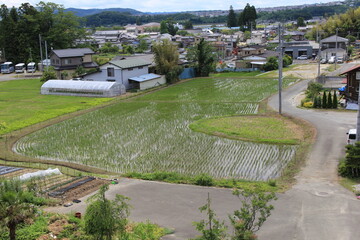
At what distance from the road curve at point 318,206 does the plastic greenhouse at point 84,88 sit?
19615 millimetres

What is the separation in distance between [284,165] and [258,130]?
5332 millimetres

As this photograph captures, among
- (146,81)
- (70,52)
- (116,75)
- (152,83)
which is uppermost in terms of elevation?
(70,52)

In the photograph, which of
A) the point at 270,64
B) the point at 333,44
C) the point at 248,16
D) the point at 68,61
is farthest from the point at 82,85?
the point at 248,16

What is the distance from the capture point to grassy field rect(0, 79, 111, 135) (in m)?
24.9

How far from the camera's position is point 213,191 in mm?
12930

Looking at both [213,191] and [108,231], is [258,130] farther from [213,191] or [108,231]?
[108,231]

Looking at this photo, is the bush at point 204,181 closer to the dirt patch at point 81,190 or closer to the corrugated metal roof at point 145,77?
the dirt patch at point 81,190

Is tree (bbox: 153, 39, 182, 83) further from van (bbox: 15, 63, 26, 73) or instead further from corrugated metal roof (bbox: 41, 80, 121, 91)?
van (bbox: 15, 63, 26, 73)

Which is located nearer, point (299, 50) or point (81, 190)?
point (81, 190)

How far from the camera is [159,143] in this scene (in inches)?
774

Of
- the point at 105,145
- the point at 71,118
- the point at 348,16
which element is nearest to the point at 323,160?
the point at 105,145

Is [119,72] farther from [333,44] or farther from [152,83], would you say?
[333,44]

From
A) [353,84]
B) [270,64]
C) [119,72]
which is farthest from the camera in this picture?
[270,64]

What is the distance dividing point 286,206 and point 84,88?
25892 millimetres
